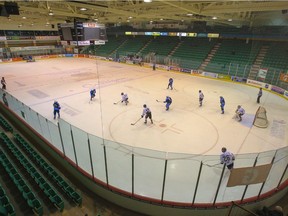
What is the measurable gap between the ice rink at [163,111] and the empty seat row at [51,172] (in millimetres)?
2835

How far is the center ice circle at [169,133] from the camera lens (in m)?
8.99

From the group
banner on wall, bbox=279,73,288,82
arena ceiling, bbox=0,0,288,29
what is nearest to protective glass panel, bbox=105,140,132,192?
arena ceiling, bbox=0,0,288,29

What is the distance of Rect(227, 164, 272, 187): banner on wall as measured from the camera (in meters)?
4.91

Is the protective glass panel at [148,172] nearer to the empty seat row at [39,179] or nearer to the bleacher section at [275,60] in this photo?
the empty seat row at [39,179]

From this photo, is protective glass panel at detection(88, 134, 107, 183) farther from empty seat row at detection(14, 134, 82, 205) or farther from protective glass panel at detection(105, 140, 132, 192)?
empty seat row at detection(14, 134, 82, 205)

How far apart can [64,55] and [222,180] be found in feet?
140

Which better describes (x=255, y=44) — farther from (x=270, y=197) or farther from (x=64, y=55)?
(x=64, y=55)

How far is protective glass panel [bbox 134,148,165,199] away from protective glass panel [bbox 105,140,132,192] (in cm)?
24

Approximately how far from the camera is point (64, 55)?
4109cm

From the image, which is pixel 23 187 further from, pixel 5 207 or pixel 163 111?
pixel 163 111

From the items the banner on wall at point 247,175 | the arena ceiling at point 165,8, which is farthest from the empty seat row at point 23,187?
the arena ceiling at point 165,8

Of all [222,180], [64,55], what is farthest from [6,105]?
[64,55]

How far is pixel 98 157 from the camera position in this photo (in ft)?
19.6

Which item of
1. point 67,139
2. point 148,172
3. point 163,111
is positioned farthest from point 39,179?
point 163,111
